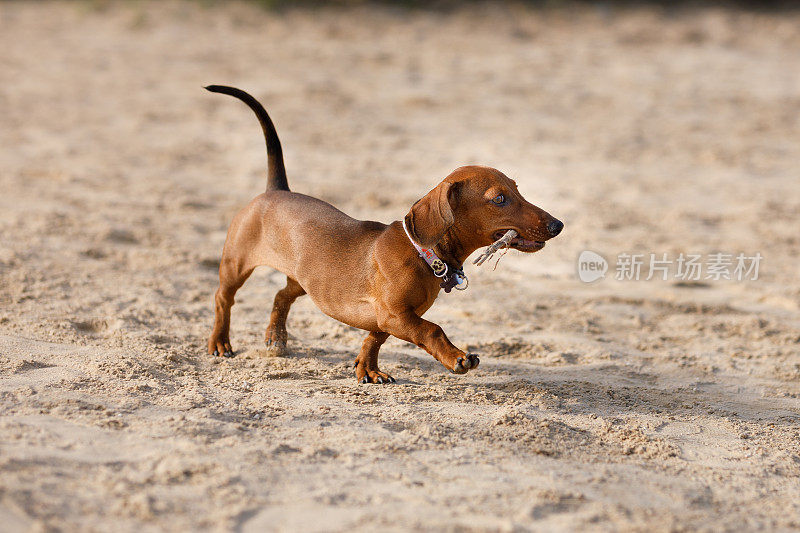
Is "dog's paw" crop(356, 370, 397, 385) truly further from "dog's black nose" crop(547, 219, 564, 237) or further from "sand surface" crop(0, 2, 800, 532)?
"dog's black nose" crop(547, 219, 564, 237)

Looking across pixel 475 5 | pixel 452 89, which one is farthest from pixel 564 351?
pixel 475 5

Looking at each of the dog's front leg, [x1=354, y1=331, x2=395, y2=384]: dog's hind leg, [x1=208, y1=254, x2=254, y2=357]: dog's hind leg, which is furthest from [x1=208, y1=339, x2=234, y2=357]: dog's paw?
the dog's front leg

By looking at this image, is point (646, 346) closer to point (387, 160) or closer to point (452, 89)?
point (387, 160)

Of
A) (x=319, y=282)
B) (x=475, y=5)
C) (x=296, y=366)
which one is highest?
(x=475, y=5)

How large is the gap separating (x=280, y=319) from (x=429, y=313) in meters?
1.18

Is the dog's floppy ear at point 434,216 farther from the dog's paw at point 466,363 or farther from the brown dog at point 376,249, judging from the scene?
the dog's paw at point 466,363

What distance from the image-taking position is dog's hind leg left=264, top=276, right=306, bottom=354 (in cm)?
446

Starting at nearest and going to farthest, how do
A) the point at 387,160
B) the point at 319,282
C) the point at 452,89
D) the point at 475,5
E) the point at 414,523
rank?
the point at 414,523 → the point at 319,282 → the point at 387,160 → the point at 452,89 → the point at 475,5

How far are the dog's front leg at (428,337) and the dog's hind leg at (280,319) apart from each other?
2.88 feet

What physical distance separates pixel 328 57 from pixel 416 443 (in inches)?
359

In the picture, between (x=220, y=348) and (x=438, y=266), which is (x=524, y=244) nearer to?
(x=438, y=266)

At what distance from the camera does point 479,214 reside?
3611 mm

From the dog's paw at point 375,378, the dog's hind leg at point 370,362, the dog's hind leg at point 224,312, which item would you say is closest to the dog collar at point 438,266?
the dog's hind leg at point 370,362

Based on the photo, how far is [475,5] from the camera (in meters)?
14.1
